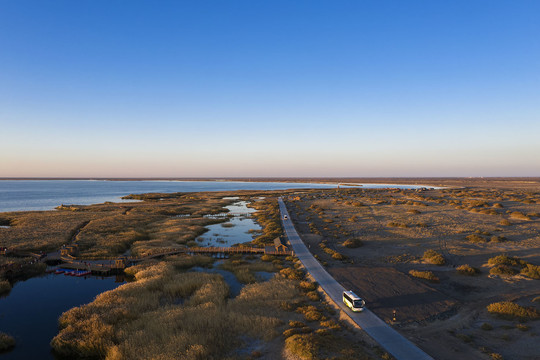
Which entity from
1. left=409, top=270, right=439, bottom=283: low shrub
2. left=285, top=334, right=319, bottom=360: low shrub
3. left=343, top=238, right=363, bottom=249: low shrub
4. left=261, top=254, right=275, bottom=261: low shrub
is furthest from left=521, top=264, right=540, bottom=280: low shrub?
left=261, top=254, right=275, bottom=261: low shrub

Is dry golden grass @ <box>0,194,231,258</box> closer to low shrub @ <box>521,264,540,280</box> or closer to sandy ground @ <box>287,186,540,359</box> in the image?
sandy ground @ <box>287,186,540,359</box>

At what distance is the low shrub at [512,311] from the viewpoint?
22109mm

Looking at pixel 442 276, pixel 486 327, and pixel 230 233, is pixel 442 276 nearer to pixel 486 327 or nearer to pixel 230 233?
pixel 486 327

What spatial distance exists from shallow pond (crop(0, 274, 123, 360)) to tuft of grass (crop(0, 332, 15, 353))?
46cm

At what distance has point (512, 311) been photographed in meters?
22.7

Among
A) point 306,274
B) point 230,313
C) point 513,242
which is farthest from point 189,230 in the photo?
point 513,242

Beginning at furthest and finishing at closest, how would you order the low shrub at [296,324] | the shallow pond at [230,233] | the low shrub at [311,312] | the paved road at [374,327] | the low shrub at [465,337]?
1. the shallow pond at [230,233]
2. the low shrub at [311,312]
3. the low shrub at [296,324]
4. the low shrub at [465,337]
5. the paved road at [374,327]

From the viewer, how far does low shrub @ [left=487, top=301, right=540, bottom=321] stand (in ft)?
72.5

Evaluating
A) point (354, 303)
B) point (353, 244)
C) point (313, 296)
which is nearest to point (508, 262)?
point (353, 244)

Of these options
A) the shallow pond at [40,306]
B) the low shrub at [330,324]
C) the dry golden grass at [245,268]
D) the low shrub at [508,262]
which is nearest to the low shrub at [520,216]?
the low shrub at [508,262]

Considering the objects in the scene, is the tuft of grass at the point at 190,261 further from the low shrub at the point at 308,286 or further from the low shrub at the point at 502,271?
the low shrub at the point at 502,271

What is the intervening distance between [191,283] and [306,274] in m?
13.5

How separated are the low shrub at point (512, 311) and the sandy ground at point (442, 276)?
69cm

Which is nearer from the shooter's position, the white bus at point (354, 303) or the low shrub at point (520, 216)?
the white bus at point (354, 303)
